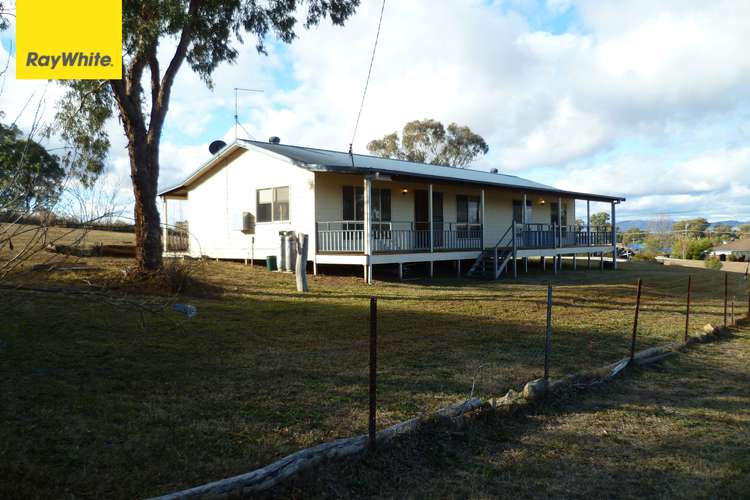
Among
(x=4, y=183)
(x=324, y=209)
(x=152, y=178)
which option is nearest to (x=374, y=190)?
(x=324, y=209)

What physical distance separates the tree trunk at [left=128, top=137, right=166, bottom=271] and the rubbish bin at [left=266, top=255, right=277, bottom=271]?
6.01 m

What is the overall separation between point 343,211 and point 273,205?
8.48 feet

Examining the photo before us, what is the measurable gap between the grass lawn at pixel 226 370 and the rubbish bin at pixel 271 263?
18.0ft

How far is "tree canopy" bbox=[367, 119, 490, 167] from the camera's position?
4700cm

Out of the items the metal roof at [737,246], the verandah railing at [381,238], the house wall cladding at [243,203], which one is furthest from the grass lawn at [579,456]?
the metal roof at [737,246]

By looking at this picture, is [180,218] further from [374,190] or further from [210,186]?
[374,190]

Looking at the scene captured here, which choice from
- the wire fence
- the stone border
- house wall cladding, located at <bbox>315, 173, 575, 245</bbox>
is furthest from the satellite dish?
Answer: the stone border

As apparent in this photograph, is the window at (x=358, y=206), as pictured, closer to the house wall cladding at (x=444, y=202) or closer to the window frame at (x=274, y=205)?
the house wall cladding at (x=444, y=202)

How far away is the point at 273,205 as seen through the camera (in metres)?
19.2

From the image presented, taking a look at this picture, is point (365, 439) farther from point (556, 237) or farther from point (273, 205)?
point (556, 237)

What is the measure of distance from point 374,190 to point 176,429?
1503 centimetres

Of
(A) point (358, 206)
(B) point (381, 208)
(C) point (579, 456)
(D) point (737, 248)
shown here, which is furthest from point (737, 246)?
(C) point (579, 456)

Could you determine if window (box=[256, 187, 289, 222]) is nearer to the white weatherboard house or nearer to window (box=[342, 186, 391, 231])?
the white weatherboard house

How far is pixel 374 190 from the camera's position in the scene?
62.6 ft
